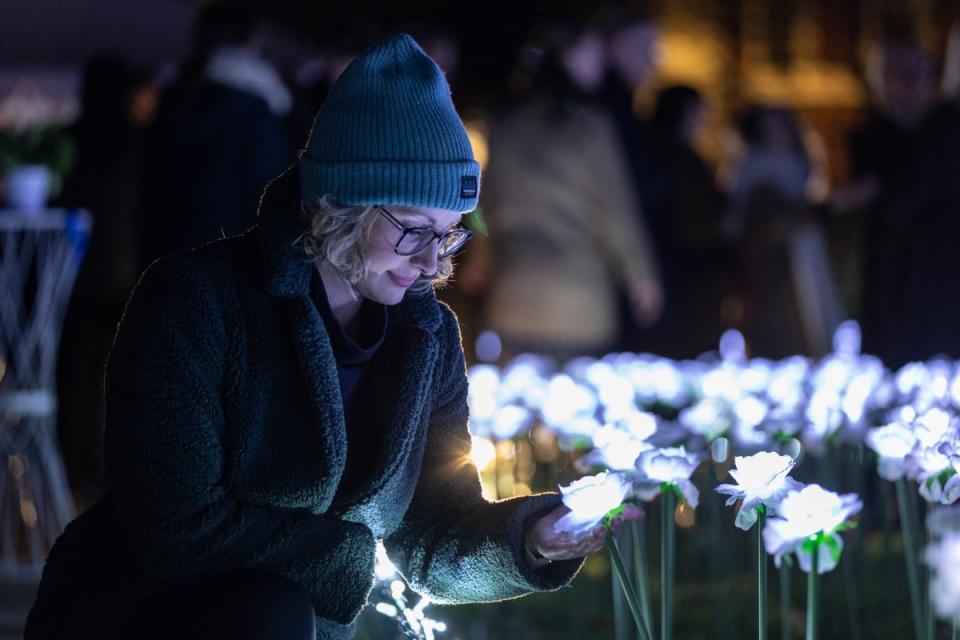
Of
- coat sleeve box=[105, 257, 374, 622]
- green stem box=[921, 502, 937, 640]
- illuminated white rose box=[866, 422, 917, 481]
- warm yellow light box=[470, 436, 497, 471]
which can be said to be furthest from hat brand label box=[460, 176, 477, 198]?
warm yellow light box=[470, 436, 497, 471]

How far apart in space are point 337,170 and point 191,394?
0.45 m

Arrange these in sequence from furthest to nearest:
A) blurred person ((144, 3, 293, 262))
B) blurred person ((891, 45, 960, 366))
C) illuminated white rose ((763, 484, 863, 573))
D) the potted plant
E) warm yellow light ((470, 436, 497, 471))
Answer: the potted plant
blurred person ((891, 45, 960, 366))
blurred person ((144, 3, 293, 262))
warm yellow light ((470, 436, 497, 471))
illuminated white rose ((763, 484, 863, 573))

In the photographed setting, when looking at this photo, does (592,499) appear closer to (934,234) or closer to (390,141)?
(390,141)

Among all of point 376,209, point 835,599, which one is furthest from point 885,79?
point 376,209

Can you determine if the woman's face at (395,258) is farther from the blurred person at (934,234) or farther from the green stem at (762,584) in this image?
the blurred person at (934,234)

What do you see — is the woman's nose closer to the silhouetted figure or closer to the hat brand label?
the hat brand label

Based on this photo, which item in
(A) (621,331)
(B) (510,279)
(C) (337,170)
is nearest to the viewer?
(C) (337,170)

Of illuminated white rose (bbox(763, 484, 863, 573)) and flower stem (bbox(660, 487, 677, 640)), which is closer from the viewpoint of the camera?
illuminated white rose (bbox(763, 484, 863, 573))

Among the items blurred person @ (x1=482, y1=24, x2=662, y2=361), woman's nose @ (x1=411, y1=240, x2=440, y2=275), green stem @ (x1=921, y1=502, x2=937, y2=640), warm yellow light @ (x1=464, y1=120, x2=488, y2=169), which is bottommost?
green stem @ (x1=921, y1=502, x2=937, y2=640)

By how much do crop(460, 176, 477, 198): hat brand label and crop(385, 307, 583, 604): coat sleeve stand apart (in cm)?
31

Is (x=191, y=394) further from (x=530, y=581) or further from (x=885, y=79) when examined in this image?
(x=885, y=79)

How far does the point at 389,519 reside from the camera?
9.32 ft

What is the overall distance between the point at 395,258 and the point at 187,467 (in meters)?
0.51

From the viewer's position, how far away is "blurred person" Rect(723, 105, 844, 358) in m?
7.91
